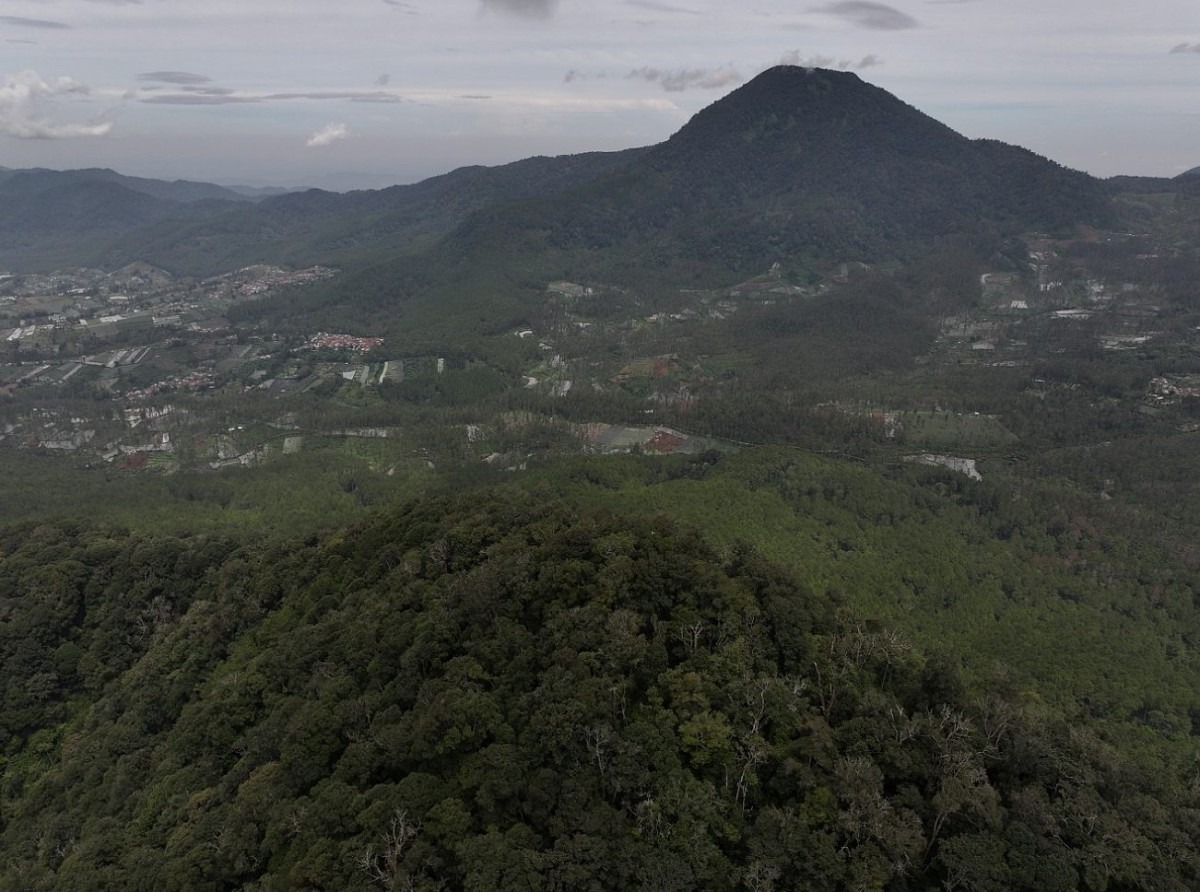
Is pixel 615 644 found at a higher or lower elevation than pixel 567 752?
higher

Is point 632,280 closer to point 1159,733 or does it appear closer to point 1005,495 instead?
point 1005,495

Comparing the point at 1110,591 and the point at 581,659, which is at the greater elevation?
the point at 581,659

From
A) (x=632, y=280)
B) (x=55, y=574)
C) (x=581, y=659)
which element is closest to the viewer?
(x=581, y=659)

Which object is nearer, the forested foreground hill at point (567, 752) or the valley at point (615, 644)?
the forested foreground hill at point (567, 752)

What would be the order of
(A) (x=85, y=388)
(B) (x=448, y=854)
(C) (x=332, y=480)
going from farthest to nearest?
(A) (x=85, y=388) < (C) (x=332, y=480) < (B) (x=448, y=854)

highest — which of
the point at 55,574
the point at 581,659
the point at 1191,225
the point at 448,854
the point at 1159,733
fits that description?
the point at 1191,225

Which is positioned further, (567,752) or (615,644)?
(615,644)

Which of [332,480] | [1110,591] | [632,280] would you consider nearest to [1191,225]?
[632,280]

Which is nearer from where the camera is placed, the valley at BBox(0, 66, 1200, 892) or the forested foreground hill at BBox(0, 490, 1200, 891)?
the forested foreground hill at BBox(0, 490, 1200, 891)
